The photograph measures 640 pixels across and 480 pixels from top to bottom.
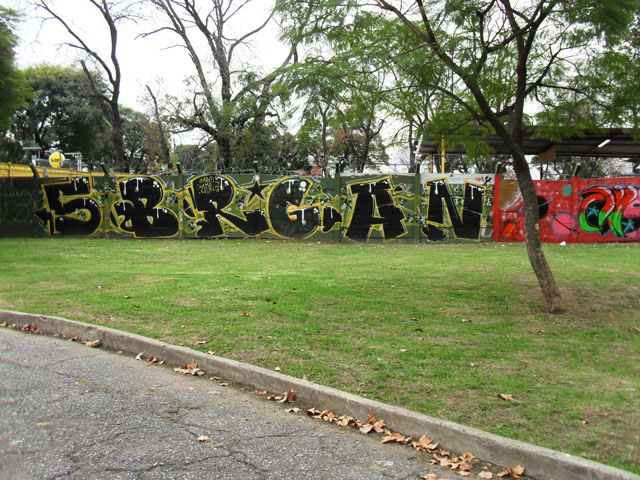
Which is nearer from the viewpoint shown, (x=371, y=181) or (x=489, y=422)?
(x=489, y=422)

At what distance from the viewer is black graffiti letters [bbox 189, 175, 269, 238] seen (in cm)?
1595

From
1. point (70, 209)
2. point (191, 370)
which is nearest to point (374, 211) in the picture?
point (70, 209)

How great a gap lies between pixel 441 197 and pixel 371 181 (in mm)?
2231

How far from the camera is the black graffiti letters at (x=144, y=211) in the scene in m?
16.3

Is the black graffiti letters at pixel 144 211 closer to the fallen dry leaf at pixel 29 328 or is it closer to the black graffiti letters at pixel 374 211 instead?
the black graffiti letters at pixel 374 211

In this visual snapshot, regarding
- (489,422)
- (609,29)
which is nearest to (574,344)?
(489,422)

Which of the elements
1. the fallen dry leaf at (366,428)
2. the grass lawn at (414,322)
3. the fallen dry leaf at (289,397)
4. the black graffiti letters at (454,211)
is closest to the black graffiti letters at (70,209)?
the grass lawn at (414,322)

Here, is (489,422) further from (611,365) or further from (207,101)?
(207,101)

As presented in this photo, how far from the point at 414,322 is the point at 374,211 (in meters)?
9.46

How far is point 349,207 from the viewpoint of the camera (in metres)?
15.5

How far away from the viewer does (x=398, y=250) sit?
13.6 m

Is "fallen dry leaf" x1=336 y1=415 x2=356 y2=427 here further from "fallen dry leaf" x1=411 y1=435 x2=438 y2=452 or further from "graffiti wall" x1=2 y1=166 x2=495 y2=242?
"graffiti wall" x1=2 y1=166 x2=495 y2=242

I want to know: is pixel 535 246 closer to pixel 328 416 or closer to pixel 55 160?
pixel 328 416

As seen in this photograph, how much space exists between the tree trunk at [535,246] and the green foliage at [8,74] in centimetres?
Result: 1439
